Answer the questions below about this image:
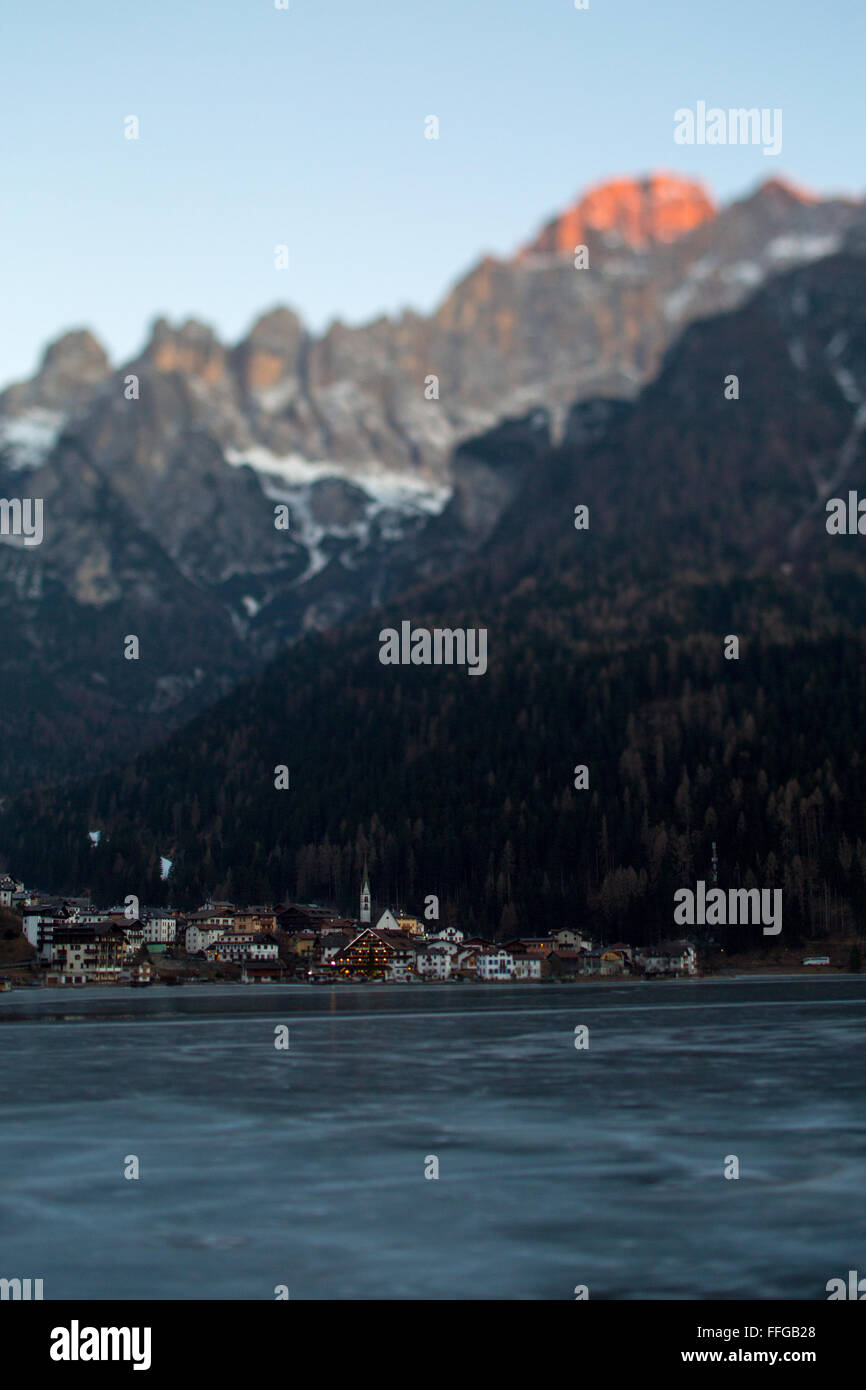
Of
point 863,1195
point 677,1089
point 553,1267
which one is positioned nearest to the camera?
point 553,1267

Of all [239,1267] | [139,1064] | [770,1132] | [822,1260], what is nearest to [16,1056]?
[139,1064]

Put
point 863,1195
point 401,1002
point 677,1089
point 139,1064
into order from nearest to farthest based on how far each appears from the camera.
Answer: point 863,1195, point 677,1089, point 139,1064, point 401,1002

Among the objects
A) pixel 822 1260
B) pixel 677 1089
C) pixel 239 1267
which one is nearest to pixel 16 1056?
pixel 677 1089

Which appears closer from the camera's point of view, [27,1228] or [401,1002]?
→ [27,1228]
